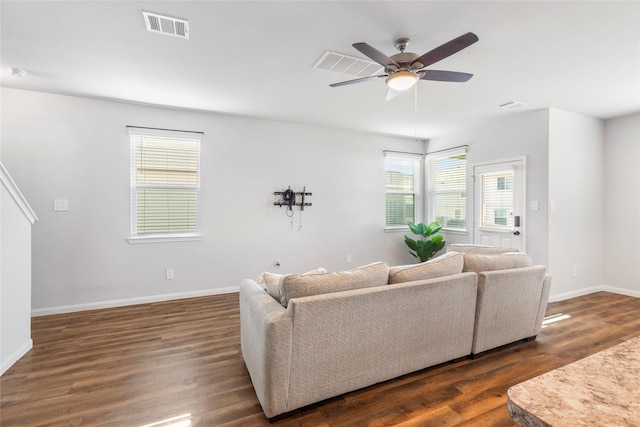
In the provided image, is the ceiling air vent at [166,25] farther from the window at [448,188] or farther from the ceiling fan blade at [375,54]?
the window at [448,188]

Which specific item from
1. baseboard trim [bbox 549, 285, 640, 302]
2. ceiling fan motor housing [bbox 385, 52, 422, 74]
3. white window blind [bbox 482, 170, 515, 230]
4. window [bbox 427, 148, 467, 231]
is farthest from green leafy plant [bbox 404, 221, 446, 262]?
ceiling fan motor housing [bbox 385, 52, 422, 74]

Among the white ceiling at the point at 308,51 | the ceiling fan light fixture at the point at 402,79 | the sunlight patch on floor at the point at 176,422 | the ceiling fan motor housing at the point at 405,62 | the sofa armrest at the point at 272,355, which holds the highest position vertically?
the white ceiling at the point at 308,51

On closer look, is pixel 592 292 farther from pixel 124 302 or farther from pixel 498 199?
pixel 124 302

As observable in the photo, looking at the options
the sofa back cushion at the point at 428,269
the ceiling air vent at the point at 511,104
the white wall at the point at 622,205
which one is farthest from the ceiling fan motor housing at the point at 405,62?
the white wall at the point at 622,205

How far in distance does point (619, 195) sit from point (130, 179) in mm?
6745

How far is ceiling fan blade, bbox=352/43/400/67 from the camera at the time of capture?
6.41 ft

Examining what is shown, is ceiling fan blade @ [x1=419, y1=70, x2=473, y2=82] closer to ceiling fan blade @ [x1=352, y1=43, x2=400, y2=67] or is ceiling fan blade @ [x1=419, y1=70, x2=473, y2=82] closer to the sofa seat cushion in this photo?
ceiling fan blade @ [x1=352, y1=43, x2=400, y2=67]

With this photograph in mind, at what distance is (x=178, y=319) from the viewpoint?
131 inches

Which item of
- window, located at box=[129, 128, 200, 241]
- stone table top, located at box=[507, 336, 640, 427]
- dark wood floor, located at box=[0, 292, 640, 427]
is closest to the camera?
stone table top, located at box=[507, 336, 640, 427]

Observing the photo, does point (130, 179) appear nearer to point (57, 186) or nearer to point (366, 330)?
point (57, 186)

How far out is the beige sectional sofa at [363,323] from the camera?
1.72 m

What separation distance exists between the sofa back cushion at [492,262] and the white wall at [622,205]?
119 inches

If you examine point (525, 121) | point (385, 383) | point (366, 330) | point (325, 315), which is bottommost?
point (385, 383)

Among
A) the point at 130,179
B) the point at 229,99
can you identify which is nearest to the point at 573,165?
the point at 229,99
